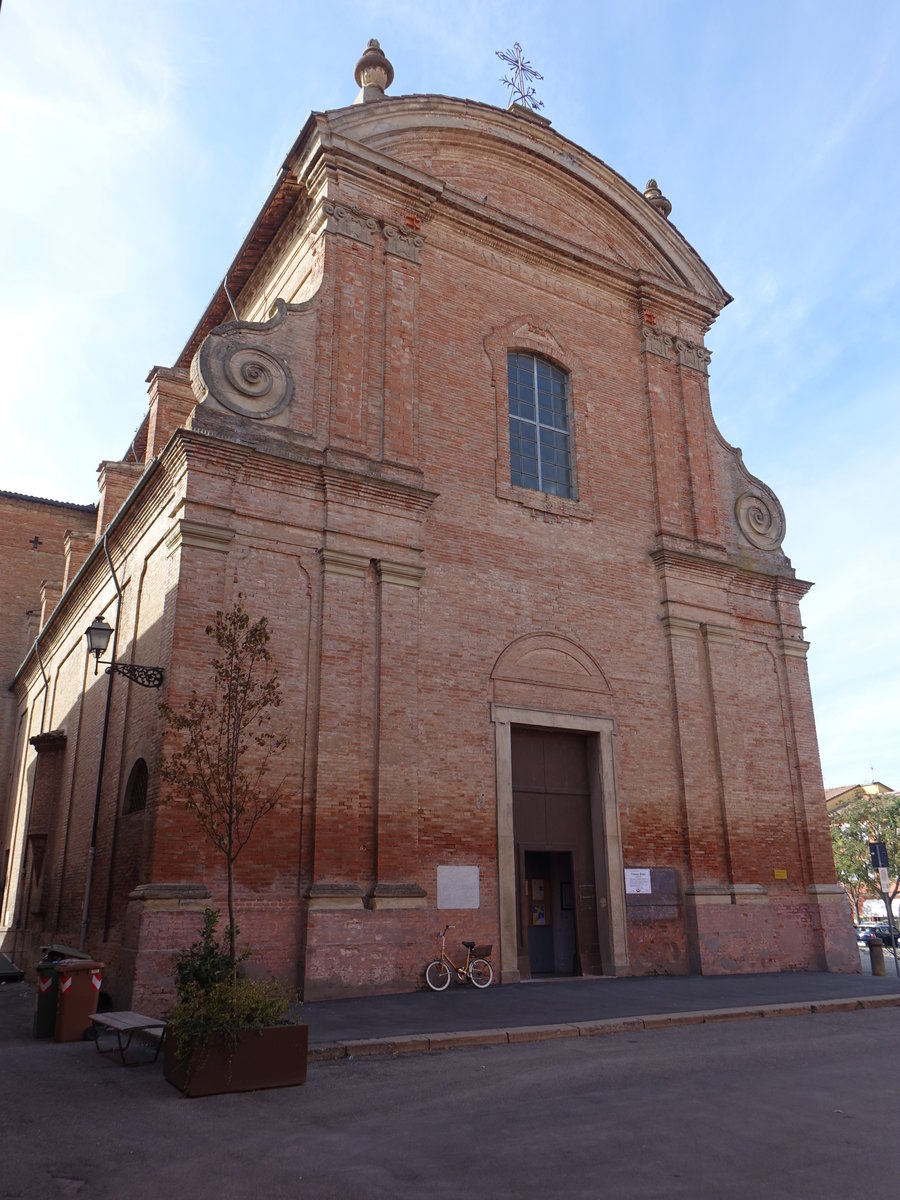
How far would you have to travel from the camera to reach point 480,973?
1216 centimetres

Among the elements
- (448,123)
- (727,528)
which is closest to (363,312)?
(448,123)

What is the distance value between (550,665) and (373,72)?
10902 millimetres

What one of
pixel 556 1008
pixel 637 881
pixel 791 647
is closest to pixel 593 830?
pixel 637 881

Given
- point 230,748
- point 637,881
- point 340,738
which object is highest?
point 340,738

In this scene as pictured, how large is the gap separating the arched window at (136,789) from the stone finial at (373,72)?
11.9 meters

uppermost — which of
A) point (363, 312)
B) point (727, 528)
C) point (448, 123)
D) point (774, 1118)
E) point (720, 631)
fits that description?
point (448, 123)

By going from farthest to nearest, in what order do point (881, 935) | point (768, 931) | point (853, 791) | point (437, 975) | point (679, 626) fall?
1. point (853, 791)
2. point (881, 935)
3. point (679, 626)
4. point (768, 931)
5. point (437, 975)

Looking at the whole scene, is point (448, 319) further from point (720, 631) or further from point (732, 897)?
point (732, 897)

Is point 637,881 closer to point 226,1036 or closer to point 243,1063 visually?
point 243,1063

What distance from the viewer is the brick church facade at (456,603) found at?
11.8 m

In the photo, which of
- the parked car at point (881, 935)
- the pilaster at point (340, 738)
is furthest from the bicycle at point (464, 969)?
the parked car at point (881, 935)

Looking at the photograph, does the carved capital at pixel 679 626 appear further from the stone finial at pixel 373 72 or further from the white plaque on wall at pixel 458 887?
the stone finial at pixel 373 72

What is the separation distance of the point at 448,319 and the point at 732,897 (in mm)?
10350

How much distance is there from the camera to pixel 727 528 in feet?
57.6
